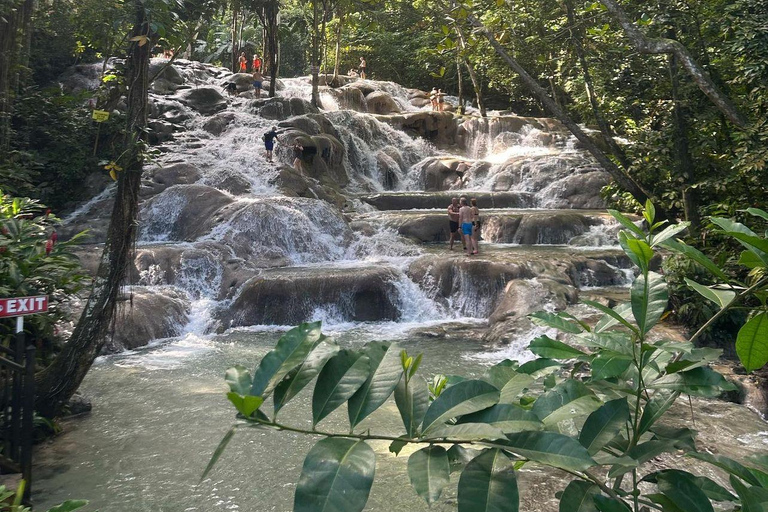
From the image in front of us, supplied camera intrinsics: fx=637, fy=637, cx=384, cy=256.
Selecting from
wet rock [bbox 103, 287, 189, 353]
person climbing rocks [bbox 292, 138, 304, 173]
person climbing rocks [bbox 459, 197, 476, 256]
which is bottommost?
wet rock [bbox 103, 287, 189, 353]

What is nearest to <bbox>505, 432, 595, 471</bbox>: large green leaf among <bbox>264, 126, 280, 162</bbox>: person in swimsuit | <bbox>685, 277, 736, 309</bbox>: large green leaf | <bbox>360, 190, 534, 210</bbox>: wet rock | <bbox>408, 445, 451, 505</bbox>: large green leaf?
Answer: <bbox>408, 445, 451, 505</bbox>: large green leaf

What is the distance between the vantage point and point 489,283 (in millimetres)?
12828

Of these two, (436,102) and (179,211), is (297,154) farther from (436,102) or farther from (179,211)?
(436,102)

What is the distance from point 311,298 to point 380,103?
18.4m

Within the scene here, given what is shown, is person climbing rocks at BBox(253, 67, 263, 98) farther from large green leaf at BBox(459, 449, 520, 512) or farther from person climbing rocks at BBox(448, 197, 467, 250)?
large green leaf at BBox(459, 449, 520, 512)

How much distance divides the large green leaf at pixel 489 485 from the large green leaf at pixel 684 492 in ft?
1.11

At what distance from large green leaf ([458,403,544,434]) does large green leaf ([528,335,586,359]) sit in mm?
297

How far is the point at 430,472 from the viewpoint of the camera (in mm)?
938

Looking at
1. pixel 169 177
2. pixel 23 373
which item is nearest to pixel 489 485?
pixel 23 373

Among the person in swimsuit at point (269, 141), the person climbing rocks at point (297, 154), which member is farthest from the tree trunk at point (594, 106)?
the person in swimsuit at point (269, 141)

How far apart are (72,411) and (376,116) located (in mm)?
20948

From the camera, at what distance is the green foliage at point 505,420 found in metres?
0.90

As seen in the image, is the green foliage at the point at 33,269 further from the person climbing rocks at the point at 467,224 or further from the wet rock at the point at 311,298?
the person climbing rocks at the point at 467,224

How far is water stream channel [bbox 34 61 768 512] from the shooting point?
5.98 meters
